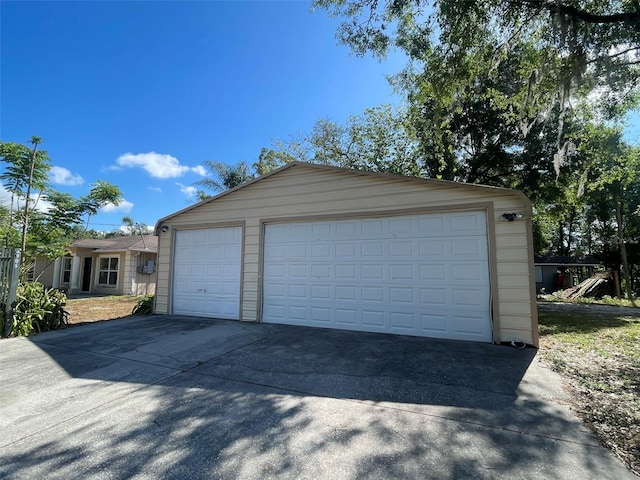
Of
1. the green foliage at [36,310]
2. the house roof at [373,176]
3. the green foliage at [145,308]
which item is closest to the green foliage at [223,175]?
the house roof at [373,176]

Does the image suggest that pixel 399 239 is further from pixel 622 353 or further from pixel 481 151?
pixel 481 151

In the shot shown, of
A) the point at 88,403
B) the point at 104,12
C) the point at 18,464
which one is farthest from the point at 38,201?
the point at 18,464

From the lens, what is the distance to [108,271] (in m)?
17.1

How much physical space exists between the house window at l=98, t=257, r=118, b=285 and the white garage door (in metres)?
13.4

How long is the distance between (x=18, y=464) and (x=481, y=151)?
12.6 metres

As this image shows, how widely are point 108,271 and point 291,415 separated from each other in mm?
17973

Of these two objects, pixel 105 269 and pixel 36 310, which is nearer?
pixel 36 310

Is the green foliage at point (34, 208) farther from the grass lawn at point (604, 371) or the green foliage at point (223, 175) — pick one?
the grass lawn at point (604, 371)

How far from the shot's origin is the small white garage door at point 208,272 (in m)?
7.88

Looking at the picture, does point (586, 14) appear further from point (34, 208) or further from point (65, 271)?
point (65, 271)

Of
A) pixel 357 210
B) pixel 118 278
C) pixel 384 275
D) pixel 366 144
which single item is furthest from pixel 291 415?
pixel 118 278

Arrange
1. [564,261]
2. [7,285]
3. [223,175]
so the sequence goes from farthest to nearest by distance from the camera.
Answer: [564,261]
[223,175]
[7,285]

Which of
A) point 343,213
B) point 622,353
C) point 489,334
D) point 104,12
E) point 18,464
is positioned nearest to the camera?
point 18,464

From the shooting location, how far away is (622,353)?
5.09 m
